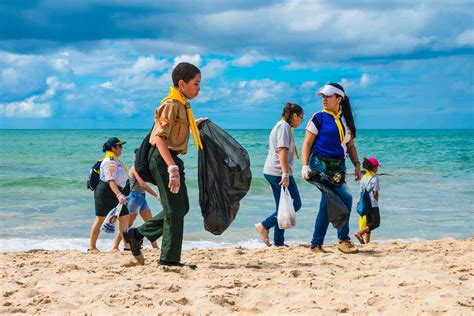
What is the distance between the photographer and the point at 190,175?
21141 millimetres

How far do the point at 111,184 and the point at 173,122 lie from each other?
2.14 m

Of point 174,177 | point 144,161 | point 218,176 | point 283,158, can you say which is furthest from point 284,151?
point 174,177

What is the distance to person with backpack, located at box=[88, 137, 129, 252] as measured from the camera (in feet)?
23.2

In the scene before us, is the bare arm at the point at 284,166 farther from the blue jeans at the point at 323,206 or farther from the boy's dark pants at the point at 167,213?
the boy's dark pants at the point at 167,213

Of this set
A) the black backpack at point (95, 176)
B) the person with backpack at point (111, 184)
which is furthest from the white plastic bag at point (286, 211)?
the black backpack at point (95, 176)

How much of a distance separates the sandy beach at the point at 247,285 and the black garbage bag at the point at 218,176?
504mm

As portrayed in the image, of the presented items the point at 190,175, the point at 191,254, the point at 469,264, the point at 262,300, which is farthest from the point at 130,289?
the point at 190,175

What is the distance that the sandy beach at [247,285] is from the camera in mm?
4316

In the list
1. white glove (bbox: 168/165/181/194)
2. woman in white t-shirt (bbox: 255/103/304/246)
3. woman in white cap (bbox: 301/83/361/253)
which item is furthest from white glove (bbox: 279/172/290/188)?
white glove (bbox: 168/165/181/194)

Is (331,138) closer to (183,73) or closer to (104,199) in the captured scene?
(183,73)

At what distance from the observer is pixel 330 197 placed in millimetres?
6348

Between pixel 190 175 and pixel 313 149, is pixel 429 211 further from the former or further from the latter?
pixel 190 175

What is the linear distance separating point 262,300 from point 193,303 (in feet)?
1.60

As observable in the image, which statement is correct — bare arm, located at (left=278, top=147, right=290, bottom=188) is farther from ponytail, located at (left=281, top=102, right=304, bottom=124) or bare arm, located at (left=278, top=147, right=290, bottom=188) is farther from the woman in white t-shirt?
ponytail, located at (left=281, top=102, right=304, bottom=124)
